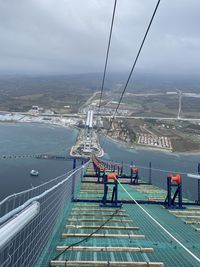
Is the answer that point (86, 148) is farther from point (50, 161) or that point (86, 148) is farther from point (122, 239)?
point (122, 239)

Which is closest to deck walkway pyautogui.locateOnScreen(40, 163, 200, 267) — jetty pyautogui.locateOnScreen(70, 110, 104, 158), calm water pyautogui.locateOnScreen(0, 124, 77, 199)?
calm water pyautogui.locateOnScreen(0, 124, 77, 199)

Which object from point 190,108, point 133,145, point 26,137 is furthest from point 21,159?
point 190,108

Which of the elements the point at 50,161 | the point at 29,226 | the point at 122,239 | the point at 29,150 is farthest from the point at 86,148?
the point at 122,239

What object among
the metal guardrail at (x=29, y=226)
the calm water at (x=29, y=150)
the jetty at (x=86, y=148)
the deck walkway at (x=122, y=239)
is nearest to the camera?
the metal guardrail at (x=29, y=226)

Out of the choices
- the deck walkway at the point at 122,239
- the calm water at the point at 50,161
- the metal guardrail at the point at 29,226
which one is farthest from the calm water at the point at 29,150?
the deck walkway at the point at 122,239

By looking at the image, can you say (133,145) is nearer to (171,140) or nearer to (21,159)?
(171,140)

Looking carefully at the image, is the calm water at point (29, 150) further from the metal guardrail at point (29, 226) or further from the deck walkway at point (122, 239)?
the deck walkway at point (122, 239)

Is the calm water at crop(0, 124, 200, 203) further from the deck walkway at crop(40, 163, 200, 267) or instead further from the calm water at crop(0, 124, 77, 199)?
the deck walkway at crop(40, 163, 200, 267)
